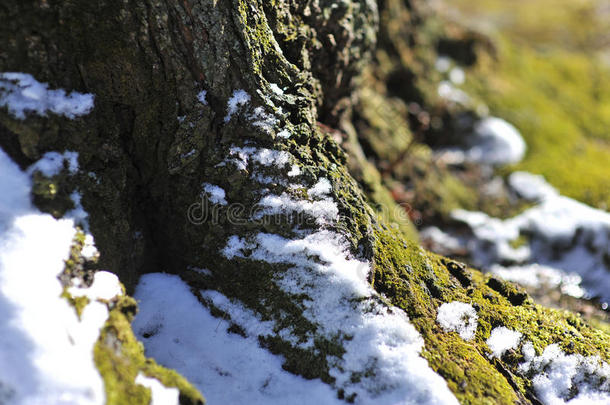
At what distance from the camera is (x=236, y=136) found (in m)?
4.73

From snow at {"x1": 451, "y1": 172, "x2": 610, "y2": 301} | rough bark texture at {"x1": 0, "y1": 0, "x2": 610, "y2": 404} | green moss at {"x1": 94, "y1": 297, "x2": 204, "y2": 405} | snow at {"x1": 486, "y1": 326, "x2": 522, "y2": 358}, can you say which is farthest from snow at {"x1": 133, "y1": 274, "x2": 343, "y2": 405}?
snow at {"x1": 451, "y1": 172, "x2": 610, "y2": 301}

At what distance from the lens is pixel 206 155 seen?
4754mm

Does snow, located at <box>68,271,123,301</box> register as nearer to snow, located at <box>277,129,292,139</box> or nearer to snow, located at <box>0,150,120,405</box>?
snow, located at <box>0,150,120,405</box>

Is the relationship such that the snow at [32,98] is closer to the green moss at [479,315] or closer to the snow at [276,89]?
the snow at [276,89]

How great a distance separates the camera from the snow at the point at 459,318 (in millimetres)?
4582

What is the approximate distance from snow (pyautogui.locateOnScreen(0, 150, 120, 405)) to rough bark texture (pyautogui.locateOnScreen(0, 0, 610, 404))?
0.21 m

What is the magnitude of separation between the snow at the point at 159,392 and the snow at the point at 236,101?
9.84ft

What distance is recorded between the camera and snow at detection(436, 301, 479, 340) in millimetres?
4582

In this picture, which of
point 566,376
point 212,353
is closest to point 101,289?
point 212,353

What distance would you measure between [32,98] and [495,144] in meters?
9.90

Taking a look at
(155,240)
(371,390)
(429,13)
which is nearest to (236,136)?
(155,240)

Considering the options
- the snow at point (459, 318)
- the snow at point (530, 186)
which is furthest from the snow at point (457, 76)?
the snow at point (459, 318)

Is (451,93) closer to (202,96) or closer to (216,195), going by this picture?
(202,96)

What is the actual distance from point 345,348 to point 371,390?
50 centimetres
